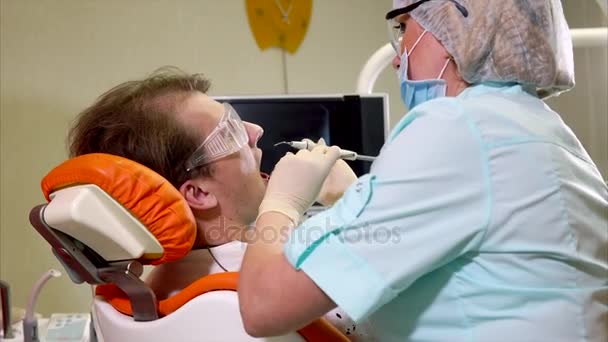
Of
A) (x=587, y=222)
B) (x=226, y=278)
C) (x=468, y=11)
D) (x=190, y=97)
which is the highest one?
(x=468, y=11)

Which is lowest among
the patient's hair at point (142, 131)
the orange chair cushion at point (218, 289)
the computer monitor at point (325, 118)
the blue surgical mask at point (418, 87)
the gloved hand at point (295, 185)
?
the orange chair cushion at point (218, 289)

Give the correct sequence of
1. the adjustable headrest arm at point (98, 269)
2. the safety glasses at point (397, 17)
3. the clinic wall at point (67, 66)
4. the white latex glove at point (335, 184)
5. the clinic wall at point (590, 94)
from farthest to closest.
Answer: the clinic wall at point (67, 66) < the clinic wall at point (590, 94) < the white latex glove at point (335, 184) < the adjustable headrest arm at point (98, 269) < the safety glasses at point (397, 17)

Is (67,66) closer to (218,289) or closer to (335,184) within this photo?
(335,184)

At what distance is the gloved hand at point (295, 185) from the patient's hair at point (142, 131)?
239mm

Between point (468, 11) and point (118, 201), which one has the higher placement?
point (468, 11)

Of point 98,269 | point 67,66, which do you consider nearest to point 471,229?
point 98,269

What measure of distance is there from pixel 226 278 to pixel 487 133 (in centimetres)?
49

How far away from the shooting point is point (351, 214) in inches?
32.4

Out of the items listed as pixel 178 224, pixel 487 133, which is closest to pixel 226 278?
pixel 178 224

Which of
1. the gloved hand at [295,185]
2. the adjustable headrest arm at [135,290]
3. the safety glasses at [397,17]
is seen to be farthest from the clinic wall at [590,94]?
the adjustable headrest arm at [135,290]

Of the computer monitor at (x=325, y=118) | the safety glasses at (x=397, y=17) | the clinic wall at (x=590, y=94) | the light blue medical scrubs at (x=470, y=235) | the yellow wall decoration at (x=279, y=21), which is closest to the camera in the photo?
the light blue medical scrubs at (x=470, y=235)

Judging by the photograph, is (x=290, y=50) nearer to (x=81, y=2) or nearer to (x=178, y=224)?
(x=81, y=2)

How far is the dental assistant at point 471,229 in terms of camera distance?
0.79 metres

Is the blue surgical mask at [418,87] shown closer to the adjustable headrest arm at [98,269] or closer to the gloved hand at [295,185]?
the gloved hand at [295,185]
